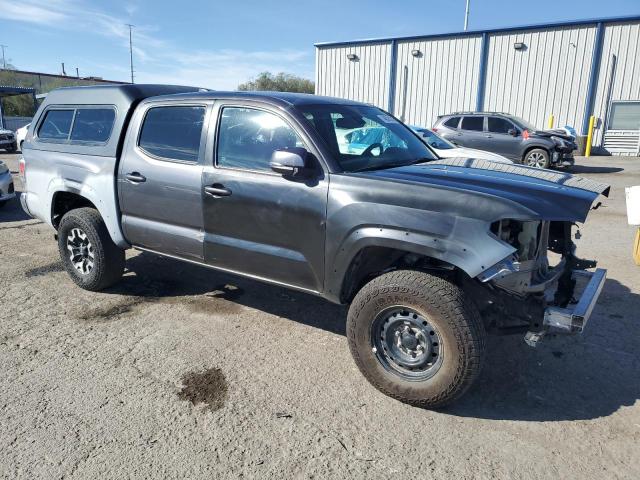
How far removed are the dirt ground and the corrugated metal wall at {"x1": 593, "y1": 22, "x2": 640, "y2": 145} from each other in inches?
758

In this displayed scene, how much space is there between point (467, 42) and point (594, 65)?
18.7 feet

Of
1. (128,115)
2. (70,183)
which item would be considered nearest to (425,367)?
(128,115)

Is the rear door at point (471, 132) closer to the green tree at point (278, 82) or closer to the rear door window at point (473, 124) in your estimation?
the rear door window at point (473, 124)

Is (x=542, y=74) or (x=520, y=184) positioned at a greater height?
(x=542, y=74)

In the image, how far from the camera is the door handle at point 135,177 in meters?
4.25

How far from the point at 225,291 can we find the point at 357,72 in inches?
953

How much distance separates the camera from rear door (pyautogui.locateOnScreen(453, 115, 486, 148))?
15.4 m

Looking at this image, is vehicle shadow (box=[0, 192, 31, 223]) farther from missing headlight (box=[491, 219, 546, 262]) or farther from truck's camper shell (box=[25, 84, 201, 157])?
missing headlight (box=[491, 219, 546, 262])

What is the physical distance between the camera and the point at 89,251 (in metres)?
4.88

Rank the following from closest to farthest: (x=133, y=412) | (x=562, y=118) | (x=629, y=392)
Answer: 1. (x=133, y=412)
2. (x=629, y=392)
3. (x=562, y=118)

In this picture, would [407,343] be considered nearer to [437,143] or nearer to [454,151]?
[454,151]

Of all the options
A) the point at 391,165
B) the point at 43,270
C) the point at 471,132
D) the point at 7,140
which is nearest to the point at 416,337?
the point at 391,165

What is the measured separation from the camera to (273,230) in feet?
11.7

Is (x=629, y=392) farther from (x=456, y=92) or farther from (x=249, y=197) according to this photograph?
(x=456, y=92)
